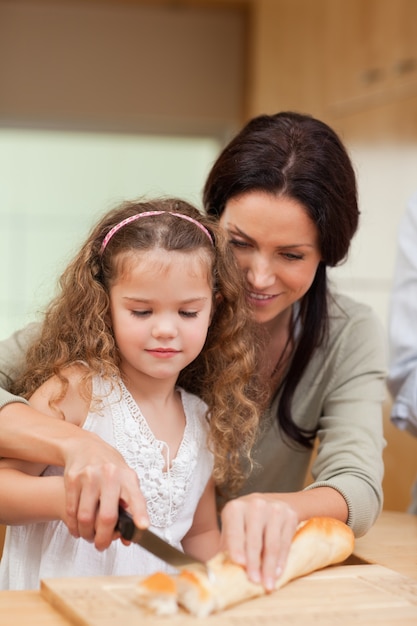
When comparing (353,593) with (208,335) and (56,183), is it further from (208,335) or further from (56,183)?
(56,183)

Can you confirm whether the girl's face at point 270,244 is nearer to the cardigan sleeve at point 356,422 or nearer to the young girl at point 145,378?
the young girl at point 145,378

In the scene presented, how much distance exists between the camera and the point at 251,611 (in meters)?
0.99

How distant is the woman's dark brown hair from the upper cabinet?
1.90m

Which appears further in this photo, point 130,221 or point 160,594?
point 130,221

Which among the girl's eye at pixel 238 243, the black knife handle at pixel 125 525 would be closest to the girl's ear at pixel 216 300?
the girl's eye at pixel 238 243

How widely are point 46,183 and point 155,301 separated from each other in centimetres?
407

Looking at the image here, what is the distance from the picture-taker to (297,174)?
1.50m

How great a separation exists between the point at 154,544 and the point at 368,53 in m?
3.05

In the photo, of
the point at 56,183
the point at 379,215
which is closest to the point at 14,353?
the point at 379,215

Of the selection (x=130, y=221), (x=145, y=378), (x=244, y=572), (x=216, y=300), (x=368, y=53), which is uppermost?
(x=368, y=53)

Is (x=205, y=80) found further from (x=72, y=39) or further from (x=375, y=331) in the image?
(x=375, y=331)

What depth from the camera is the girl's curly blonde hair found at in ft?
4.40

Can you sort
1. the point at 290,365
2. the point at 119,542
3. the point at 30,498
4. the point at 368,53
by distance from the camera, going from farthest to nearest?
the point at 368,53, the point at 290,365, the point at 119,542, the point at 30,498

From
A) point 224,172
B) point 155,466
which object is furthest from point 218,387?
point 224,172
